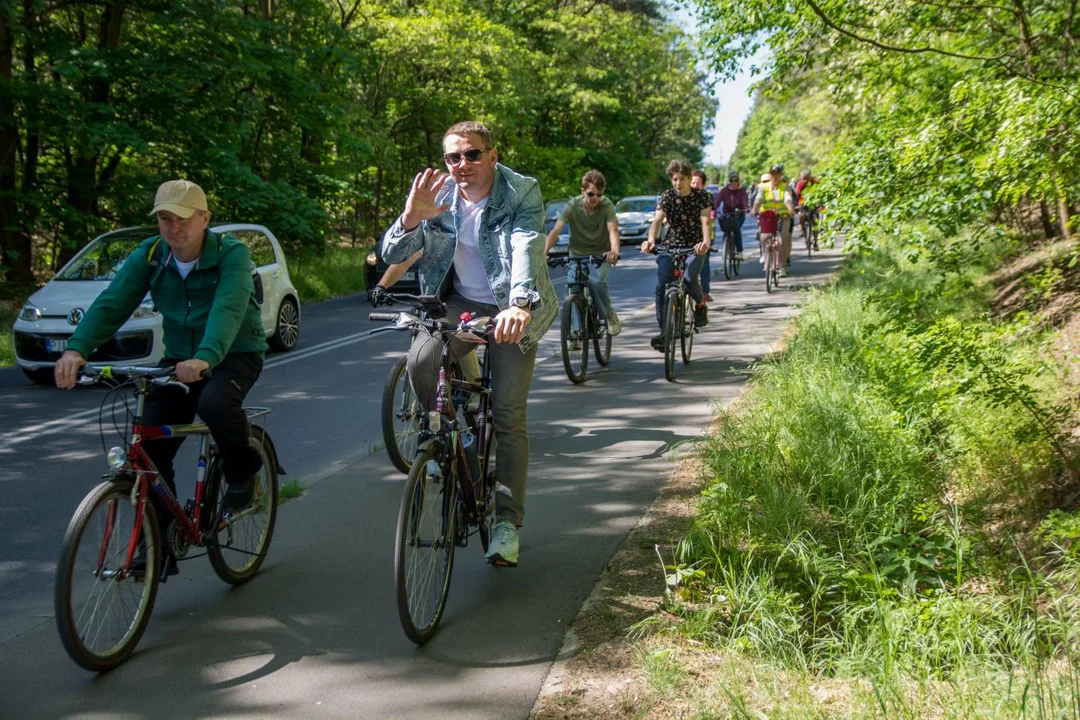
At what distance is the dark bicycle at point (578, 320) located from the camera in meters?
10.4

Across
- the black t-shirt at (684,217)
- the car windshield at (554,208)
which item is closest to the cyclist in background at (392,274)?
the black t-shirt at (684,217)

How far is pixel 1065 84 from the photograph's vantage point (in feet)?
23.0

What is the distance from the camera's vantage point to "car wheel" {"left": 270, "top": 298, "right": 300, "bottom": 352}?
45.0 feet

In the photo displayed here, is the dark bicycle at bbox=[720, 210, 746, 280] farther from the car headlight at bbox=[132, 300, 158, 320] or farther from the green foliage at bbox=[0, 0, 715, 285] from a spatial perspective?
the car headlight at bbox=[132, 300, 158, 320]

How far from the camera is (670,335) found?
413 inches

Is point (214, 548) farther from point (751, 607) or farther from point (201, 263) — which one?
point (751, 607)

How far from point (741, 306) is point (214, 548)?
41.4ft

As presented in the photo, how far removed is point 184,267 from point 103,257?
8600 millimetres

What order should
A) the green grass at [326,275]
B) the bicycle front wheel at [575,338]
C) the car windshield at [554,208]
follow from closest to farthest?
the bicycle front wheel at [575,338] < the green grass at [326,275] < the car windshield at [554,208]

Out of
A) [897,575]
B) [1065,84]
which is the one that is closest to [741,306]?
[1065,84]

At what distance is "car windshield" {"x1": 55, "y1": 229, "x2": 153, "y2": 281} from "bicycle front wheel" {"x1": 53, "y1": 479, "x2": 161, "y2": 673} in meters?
8.65

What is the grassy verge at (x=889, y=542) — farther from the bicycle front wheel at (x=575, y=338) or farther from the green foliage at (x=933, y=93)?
the bicycle front wheel at (x=575, y=338)

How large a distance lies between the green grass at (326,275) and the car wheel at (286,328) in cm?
643

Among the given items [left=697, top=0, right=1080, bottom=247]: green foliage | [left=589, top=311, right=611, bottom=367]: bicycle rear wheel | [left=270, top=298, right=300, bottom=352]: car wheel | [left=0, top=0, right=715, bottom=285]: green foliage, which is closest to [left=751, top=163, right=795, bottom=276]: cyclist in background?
[left=0, top=0, right=715, bottom=285]: green foliage
